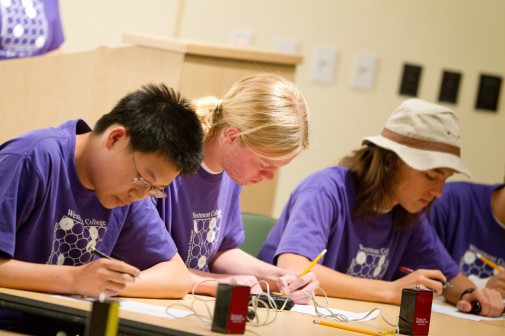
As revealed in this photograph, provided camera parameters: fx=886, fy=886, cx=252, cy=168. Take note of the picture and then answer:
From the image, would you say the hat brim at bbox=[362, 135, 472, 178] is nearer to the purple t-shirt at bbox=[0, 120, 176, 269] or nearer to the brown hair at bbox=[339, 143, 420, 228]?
the brown hair at bbox=[339, 143, 420, 228]

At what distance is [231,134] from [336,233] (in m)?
0.74

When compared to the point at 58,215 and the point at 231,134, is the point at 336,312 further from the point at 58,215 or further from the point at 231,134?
the point at 58,215

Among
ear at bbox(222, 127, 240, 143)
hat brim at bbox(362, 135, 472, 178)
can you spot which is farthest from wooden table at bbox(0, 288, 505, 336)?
hat brim at bbox(362, 135, 472, 178)

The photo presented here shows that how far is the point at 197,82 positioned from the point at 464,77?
1.68 metres

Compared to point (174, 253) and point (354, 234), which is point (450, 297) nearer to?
point (354, 234)

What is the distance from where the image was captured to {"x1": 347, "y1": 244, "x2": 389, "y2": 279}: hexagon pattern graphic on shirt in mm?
3256

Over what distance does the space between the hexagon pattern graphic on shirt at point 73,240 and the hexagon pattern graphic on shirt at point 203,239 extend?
1.61 feet

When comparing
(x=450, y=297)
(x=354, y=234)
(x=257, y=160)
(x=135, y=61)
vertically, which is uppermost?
(x=135, y=61)

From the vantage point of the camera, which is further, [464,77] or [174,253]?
[464,77]

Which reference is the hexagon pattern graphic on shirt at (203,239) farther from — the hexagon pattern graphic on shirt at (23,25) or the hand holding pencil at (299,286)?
the hexagon pattern graphic on shirt at (23,25)

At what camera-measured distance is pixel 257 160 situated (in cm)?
262

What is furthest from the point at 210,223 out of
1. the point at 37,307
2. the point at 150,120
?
the point at 37,307

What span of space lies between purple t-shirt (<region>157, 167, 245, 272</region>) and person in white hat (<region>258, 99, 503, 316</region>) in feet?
1.02

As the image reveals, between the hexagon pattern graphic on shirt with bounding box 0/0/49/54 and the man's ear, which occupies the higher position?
the hexagon pattern graphic on shirt with bounding box 0/0/49/54
